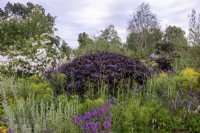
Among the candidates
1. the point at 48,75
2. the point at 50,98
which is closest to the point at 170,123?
the point at 50,98

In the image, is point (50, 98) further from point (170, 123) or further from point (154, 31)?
point (154, 31)

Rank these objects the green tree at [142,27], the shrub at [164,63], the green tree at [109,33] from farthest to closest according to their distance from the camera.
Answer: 1. the green tree at [142,27]
2. the green tree at [109,33]
3. the shrub at [164,63]

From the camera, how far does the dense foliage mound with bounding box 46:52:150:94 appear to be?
6.43 metres

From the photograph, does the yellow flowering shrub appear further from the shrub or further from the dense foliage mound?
the shrub

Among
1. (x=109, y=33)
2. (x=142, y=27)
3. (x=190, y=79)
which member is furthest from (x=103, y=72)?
(x=142, y=27)

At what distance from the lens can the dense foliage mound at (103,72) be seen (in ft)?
21.1

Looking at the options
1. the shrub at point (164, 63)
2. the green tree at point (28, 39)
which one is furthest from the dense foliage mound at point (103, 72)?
the shrub at point (164, 63)

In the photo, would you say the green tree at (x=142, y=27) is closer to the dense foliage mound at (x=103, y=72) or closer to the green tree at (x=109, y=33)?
the green tree at (x=109, y=33)

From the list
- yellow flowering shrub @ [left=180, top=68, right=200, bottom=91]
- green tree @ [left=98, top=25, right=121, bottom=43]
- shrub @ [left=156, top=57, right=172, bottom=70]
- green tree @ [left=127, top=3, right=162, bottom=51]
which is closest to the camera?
yellow flowering shrub @ [left=180, top=68, right=200, bottom=91]

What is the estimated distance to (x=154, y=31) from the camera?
30.1 metres

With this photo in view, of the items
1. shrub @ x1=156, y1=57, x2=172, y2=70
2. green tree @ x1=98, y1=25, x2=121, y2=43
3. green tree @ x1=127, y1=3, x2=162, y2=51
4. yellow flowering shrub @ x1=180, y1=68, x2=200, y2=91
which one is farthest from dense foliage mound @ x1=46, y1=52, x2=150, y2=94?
green tree @ x1=127, y1=3, x2=162, y2=51

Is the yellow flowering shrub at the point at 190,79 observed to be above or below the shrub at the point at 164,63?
below

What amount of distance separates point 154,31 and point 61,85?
24.7 metres

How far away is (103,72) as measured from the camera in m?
6.57
